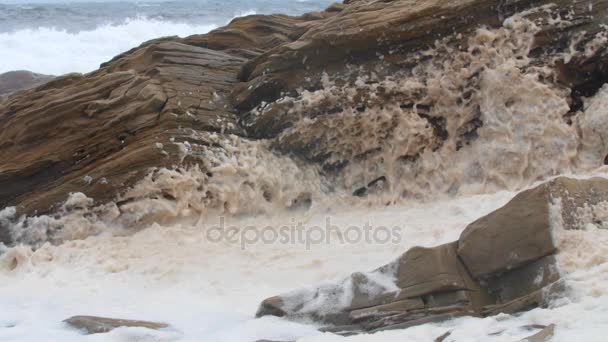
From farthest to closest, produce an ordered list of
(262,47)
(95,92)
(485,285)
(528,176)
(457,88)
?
(262,47), (95,92), (457,88), (528,176), (485,285)

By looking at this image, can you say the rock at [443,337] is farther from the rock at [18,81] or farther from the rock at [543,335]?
the rock at [18,81]

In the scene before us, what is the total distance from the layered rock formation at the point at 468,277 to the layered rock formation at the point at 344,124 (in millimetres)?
1662

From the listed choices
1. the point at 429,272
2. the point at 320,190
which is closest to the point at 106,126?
the point at 320,190

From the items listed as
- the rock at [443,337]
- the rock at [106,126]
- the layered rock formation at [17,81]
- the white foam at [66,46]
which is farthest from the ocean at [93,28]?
the rock at [443,337]

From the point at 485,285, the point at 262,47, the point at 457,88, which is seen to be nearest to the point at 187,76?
the point at 262,47

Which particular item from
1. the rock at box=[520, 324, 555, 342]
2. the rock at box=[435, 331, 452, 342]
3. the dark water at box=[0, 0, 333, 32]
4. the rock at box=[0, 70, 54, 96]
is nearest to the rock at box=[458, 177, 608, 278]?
the rock at box=[435, 331, 452, 342]

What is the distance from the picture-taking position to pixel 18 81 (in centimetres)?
1203

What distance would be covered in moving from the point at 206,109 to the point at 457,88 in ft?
7.46

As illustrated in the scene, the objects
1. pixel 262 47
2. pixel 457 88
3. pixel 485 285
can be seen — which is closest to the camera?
pixel 485 285

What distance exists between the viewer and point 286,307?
434cm

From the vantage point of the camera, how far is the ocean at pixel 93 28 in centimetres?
2242

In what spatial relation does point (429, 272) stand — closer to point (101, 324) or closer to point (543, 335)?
point (543, 335)

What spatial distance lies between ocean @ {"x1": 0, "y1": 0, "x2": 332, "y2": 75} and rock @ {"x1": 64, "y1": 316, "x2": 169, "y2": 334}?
17.3m

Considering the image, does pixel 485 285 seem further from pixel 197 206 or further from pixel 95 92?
pixel 95 92
